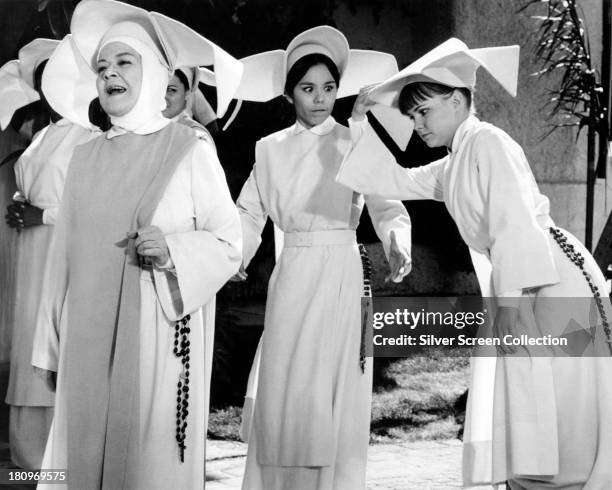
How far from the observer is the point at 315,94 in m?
4.30

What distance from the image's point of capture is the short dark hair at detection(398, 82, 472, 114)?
150 inches

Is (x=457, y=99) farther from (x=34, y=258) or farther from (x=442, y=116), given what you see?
(x=34, y=258)

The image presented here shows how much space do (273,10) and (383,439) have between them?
8.03 ft

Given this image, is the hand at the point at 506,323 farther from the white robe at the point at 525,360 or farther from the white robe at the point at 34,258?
the white robe at the point at 34,258

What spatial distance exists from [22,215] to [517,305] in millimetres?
2388

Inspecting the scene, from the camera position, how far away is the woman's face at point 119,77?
3.37 metres

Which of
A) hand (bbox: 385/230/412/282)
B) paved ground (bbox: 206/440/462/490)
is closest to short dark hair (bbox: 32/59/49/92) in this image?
hand (bbox: 385/230/412/282)

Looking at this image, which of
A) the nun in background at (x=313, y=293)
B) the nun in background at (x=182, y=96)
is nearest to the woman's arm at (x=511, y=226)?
the nun in background at (x=313, y=293)

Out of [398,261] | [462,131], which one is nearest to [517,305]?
[462,131]

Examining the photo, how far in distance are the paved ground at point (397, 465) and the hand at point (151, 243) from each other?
1.72 metres

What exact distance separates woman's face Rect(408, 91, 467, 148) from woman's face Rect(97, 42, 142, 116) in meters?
1.05

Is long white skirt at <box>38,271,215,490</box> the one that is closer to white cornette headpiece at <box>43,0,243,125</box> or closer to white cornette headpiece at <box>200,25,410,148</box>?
white cornette headpiece at <box>43,0,243,125</box>

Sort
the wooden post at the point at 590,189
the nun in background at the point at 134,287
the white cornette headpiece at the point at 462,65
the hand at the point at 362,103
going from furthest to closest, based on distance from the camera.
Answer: the wooden post at the point at 590,189
the hand at the point at 362,103
the white cornette headpiece at the point at 462,65
the nun in background at the point at 134,287

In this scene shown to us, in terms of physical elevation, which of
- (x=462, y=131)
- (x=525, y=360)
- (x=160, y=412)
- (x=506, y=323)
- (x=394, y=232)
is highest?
A: (x=462, y=131)
